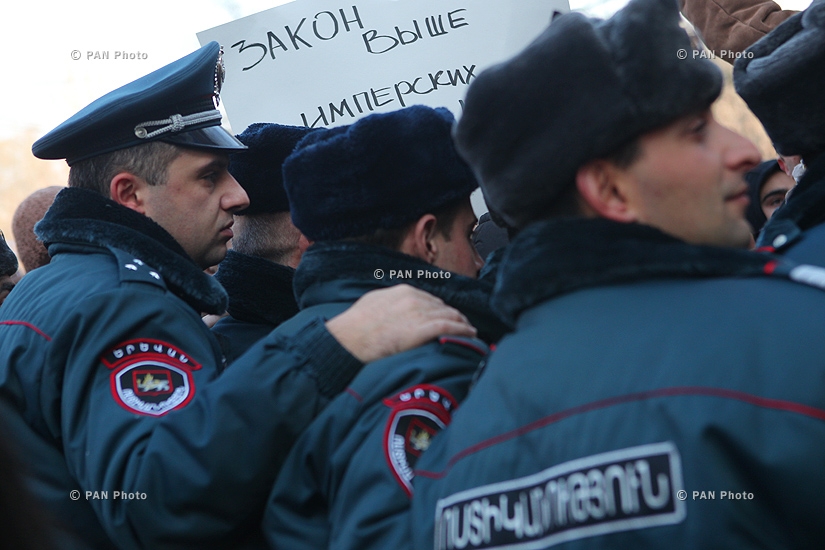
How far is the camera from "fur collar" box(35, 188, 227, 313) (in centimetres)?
281

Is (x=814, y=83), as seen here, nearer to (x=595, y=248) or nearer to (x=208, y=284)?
(x=595, y=248)

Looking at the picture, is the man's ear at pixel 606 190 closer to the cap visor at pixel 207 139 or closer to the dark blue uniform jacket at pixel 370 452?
the dark blue uniform jacket at pixel 370 452

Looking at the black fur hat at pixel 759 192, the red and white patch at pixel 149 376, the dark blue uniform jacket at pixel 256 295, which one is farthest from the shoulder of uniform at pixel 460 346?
the black fur hat at pixel 759 192

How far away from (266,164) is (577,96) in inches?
91.4

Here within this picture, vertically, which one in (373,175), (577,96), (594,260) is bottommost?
(373,175)

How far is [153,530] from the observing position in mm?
2143

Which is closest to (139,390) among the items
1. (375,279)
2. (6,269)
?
(375,279)

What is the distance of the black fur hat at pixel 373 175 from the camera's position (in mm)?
2367

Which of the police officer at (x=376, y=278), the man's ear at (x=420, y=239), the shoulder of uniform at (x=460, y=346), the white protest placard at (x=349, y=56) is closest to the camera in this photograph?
the police officer at (x=376, y=278)

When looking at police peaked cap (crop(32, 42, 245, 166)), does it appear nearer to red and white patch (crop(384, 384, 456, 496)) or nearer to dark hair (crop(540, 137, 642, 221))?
red and white patch (crop(384, 384, 456, 496))

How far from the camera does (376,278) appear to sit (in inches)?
92.6

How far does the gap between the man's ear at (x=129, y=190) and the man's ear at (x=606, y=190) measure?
182 centimetres

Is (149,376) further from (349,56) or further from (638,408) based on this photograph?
(349,56)

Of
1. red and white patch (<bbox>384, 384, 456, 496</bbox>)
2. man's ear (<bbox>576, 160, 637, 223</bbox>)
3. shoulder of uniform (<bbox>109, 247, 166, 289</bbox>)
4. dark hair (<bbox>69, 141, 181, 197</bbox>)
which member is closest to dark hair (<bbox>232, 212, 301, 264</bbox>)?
dark hair (<bbox>69, 141, 181, 197</bbox>)
